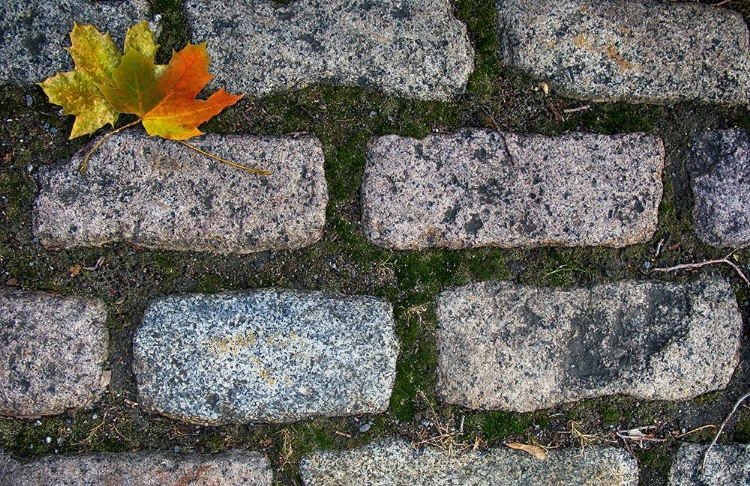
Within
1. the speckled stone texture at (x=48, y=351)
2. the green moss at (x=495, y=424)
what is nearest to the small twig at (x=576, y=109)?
the green moss at (x=495, y=424)

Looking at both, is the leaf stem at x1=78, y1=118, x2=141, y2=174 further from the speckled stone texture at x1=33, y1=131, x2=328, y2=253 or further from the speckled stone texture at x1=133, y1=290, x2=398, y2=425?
the speckled stone texture at x1=133, y1=290, x2=398, y2=425

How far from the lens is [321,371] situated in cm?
189

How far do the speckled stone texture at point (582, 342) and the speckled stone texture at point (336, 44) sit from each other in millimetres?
683

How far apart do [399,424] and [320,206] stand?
28.2 inches

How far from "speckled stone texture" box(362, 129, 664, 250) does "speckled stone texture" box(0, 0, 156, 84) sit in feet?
2.81

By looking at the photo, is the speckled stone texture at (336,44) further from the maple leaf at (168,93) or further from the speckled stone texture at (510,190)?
the speckled stone texture at (510,190)

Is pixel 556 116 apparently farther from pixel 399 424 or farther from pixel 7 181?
pixel 7 181

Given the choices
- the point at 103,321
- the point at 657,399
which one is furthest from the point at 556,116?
the point at 103,321

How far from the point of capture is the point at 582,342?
197 cm

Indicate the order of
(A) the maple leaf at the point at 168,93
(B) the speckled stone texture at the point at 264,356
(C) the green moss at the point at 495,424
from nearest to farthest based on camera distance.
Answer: (A) the maple leaf at the point at 168,93
(B) the speckled stone texture at the point at 264,356
(C) the green moss at the point at 495,424

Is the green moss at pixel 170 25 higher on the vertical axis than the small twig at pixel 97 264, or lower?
higher

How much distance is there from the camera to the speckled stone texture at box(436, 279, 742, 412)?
194cm

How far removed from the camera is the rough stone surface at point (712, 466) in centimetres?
205

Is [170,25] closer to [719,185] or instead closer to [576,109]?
[576,109]
